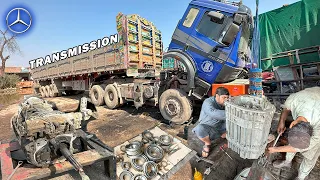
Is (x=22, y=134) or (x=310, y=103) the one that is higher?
(x=310, y=103)

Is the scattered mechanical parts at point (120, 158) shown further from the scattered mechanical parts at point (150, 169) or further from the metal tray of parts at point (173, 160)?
the scattered mechanical parts at point (150, 169)

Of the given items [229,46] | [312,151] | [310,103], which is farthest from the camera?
[229,46]

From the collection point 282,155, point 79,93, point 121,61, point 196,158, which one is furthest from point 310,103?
point 79,93

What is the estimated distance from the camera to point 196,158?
10.5 feet

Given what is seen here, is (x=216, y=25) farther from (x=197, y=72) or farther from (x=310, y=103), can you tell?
(x=310, y=103)

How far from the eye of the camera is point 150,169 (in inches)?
112

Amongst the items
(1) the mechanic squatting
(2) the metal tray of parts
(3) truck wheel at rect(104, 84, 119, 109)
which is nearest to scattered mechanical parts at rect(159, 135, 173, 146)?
(2) the metal tray of parts

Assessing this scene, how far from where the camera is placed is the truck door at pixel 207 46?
161 inches

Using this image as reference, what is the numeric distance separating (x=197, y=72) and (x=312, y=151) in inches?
108

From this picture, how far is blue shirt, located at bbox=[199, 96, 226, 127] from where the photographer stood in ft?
9.85

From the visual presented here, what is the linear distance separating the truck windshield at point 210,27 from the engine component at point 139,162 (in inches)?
114

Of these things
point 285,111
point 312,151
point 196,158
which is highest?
point 285,111

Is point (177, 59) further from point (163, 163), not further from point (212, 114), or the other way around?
point (163, 163)

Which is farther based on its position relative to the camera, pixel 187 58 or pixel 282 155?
pixel 187 58
